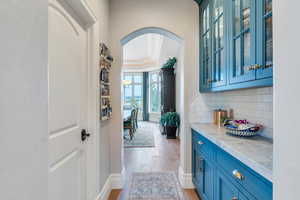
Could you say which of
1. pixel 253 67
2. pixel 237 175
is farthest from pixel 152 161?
pixel 253 67

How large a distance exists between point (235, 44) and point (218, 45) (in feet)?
1.24

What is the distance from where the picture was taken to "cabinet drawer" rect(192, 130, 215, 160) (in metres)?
1.76

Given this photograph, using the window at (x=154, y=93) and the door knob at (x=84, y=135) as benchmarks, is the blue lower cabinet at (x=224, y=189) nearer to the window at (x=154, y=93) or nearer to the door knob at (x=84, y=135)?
the door knob at (x=84, y=135)

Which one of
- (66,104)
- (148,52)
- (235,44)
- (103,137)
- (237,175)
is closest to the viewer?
(237,175)

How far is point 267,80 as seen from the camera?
1189mm

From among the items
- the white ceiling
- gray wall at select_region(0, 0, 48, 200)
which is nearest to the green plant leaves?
the white ceiling

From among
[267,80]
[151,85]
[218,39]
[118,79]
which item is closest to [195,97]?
[218,39]

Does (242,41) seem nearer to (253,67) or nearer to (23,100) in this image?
(253,67)

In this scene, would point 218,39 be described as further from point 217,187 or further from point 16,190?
→ point 16,190

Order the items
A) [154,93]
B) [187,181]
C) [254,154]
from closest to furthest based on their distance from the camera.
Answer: [254,154] → [187,181] → [154,93]

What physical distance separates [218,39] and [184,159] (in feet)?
5.70

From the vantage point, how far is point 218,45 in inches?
78.4
